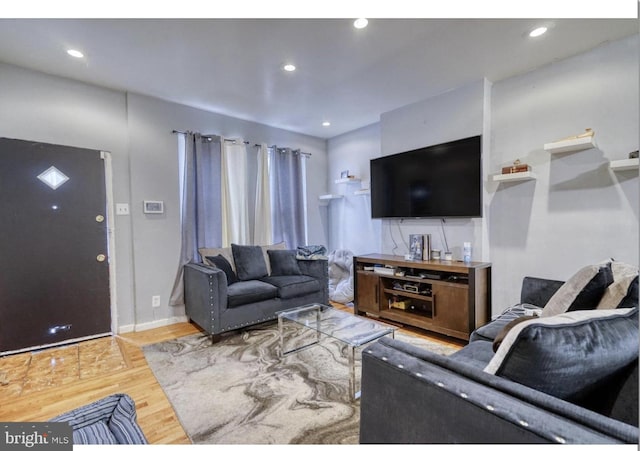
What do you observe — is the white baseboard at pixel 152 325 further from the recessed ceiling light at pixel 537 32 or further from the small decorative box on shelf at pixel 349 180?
the recessed ceiling light at pixel 537 32

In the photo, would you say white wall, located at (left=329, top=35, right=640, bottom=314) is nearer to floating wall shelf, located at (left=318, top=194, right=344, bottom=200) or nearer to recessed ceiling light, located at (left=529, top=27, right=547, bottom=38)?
recessed ceiling light, located at (left=529, top=27, right=547, bottom=38)

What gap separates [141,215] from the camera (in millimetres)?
3172

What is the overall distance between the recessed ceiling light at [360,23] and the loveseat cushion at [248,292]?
2.41 meters

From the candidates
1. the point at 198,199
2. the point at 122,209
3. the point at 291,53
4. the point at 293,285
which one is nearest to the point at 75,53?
the point at 122,209

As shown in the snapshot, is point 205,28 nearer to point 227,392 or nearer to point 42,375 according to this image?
point 227,392

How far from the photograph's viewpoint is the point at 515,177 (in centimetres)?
262

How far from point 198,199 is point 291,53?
194cm

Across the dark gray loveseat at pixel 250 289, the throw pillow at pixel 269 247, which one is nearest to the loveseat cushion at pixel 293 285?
the dark gray loveseat at pixel 250 289

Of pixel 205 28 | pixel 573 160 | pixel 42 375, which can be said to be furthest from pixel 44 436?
pixel 573 160

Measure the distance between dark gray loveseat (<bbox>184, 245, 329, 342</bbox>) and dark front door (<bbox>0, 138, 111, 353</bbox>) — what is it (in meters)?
0.88

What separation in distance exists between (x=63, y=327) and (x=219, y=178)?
213 centimetres

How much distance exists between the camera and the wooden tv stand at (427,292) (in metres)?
2.67

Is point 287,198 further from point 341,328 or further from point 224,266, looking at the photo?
point 341,328
